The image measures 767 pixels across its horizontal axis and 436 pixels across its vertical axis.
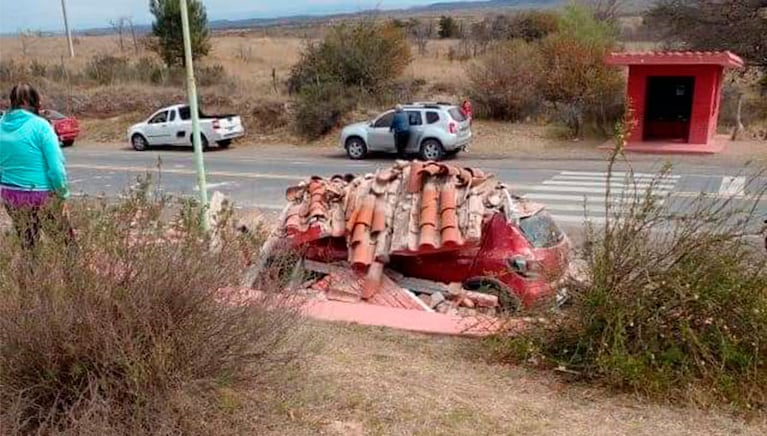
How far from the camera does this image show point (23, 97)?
5473 millimetres

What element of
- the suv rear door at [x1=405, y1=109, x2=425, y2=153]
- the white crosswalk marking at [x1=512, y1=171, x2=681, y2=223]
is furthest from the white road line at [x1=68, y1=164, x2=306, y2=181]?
the white crosswalk marking at [x1=512, y1=171, x2=681, y2=223]

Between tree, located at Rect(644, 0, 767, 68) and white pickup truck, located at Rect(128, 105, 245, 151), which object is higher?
tree, located at Rect(644, 0, 767, 68)

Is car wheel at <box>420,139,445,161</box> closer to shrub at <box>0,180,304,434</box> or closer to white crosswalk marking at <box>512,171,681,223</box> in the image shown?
white crosswalk marking at <box>512,171,681,223</box>

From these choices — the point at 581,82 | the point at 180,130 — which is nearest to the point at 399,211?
the point at 581,82

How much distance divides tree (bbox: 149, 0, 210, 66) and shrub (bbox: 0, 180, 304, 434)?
123 ft

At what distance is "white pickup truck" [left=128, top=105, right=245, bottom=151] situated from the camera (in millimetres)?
25531

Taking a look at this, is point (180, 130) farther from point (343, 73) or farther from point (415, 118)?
point (415, 118)

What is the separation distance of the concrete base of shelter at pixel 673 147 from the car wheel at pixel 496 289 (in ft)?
45.9

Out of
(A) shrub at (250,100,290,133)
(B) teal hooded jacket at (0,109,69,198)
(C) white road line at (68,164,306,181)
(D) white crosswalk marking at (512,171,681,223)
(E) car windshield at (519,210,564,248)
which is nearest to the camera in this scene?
(B) teal hooded jacket at (0,109,69,198)

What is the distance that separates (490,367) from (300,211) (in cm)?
401

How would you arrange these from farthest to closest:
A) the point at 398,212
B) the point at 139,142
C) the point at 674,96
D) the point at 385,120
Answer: the point at 139,142 < the point at 674,96 < the point at 385,120 < the point at 398,212

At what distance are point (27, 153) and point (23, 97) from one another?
1.39 ft

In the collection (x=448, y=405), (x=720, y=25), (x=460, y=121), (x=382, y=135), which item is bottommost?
(x=382, y=135)

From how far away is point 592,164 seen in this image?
19500mm
